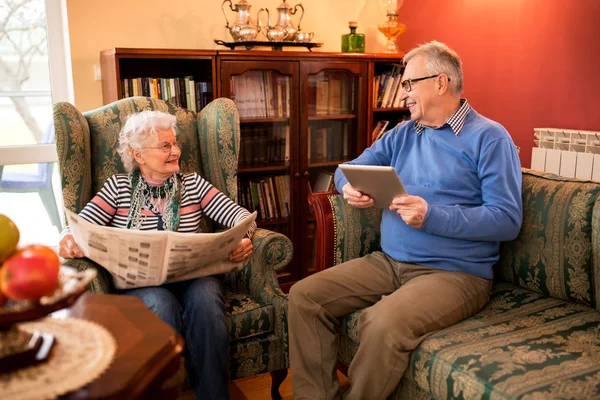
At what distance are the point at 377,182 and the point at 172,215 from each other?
686 mm

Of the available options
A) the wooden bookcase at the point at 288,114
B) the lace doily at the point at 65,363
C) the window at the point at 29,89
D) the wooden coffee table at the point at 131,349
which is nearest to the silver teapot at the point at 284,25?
the wooden bookcase at the point at 288,114

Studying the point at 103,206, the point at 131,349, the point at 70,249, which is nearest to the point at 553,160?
the point at 103,206

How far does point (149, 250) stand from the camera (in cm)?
174

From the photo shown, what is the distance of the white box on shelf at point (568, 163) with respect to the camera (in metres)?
2.73

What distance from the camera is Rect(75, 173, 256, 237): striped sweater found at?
78.9 inches

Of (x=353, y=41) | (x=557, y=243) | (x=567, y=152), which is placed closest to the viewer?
(x=557, y=243)

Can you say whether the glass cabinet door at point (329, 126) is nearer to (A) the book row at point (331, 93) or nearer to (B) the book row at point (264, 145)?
(A) the book row at point (331, 93)

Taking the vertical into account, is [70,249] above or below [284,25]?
below

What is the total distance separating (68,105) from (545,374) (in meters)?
1.73

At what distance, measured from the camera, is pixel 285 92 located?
125 inches

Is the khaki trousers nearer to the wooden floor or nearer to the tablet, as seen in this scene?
the tablet

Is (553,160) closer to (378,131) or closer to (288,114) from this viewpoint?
(378,131)

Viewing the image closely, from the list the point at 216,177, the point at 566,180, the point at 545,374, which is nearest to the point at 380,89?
the point at 216,177

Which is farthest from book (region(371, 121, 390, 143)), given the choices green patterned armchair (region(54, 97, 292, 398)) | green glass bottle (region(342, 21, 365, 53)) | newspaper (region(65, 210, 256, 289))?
newspaper (region(65, 210, 256, 289))
